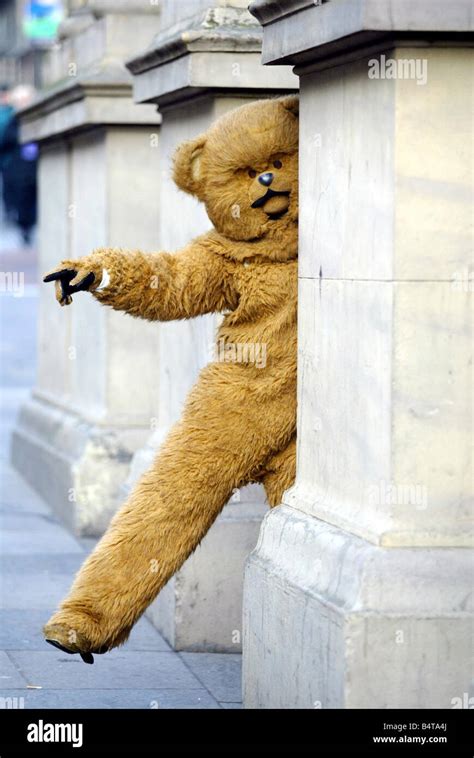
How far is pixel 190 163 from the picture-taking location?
17.1 feet

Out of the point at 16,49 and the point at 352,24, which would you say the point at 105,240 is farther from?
the point at 16,49

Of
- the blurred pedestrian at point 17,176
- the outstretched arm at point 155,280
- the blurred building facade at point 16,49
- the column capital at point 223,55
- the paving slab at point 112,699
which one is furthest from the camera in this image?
the blurred building facade at point 16,49

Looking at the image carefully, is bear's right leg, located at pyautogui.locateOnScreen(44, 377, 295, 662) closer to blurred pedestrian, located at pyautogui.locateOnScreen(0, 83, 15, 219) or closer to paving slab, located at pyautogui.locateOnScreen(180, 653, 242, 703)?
paving slab, located at pyautogui.locateOnScreen(180, 653, 242, 703)

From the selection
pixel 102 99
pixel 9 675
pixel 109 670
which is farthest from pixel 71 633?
pixel 102 99

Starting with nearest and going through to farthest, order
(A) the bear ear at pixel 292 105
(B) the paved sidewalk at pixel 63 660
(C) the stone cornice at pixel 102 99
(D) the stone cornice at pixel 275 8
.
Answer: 1. (D) the stone cornice at pixel 275 8
2. (A) the bear ear at pixel 292 105
3. (B) the paved sidewalk at pixel 63 660
4. (C) the stone cornice at pixel 102 99

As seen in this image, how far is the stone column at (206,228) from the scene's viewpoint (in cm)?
615

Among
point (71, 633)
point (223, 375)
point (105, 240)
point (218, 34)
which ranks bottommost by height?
point (71, 633)

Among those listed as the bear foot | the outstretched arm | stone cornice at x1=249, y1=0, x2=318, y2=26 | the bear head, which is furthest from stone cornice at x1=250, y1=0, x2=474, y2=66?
the bear foot

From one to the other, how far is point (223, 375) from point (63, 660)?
5.01 feet

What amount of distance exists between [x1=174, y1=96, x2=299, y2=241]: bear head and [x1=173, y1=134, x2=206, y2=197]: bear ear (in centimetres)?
2

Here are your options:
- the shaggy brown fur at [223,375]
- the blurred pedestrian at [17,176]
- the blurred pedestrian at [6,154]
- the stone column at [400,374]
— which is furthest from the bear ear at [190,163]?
the blurred pedestrian at [6,154]

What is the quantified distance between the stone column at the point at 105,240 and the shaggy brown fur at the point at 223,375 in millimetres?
3292

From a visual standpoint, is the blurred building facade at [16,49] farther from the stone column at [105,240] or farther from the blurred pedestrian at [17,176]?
the stone column at [105,240]
